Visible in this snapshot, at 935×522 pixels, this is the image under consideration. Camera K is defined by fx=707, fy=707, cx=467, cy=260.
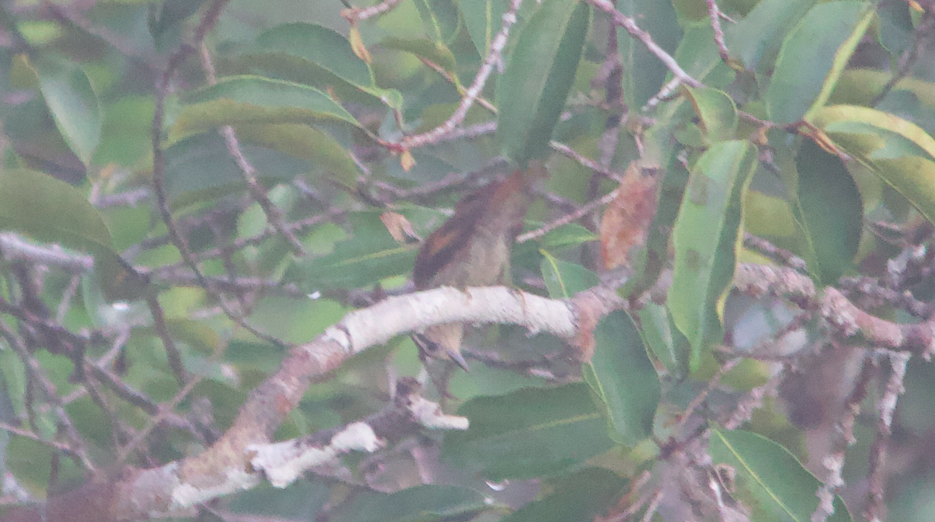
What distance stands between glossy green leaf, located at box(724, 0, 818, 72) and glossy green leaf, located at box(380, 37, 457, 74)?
291mm

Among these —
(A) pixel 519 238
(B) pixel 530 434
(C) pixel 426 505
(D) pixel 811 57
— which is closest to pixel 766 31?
(D) pixel 811 57

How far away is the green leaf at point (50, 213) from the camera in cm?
62

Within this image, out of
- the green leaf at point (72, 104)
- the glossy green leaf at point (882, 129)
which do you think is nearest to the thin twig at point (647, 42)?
the glossy green leaf at point (882, 129)

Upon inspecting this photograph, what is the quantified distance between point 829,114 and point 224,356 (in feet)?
2.57

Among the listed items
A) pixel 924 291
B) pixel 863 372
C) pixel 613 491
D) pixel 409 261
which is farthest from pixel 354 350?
pixel 924 291

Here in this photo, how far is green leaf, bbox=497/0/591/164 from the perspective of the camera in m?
0.56

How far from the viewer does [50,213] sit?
637mm

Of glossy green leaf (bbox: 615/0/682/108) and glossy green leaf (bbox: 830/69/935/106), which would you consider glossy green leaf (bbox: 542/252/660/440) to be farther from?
glossy green leaf (bbox: 830/69/935/106)

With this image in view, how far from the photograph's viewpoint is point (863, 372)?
649 millimetres

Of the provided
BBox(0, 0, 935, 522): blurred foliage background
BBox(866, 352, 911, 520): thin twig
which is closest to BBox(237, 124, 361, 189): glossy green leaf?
BBox(0, 0, 935, 522): blurred foliage background

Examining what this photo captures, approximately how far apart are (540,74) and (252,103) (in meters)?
0.23

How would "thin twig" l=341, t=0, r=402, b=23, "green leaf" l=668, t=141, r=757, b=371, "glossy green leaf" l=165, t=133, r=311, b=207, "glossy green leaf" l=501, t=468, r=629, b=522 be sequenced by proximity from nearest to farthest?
"green leaf" l=668, t=141, r=757, b=371, "thin twig" l=341, t=0, r=402, b=23, "glossy green leaf" l=501, t=468, r=629, b=522, "glossy green leaf" l=165, t=133, r=311, b=207

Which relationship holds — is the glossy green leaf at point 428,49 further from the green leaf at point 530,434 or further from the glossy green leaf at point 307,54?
the green leaf at point 530,434

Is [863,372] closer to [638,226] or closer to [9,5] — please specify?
[638,226]
